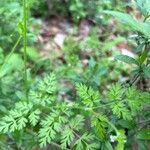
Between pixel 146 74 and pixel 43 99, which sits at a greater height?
pixel 146 74

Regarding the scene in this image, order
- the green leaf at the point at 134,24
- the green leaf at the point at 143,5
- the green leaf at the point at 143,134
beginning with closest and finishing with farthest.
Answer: the green leaf at the point at 134,24 → the green leaf at the point at 143,5 → the green leaf at the point at 143,134

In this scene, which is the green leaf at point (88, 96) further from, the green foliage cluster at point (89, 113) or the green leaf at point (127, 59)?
the green leaf at point (127, 59)

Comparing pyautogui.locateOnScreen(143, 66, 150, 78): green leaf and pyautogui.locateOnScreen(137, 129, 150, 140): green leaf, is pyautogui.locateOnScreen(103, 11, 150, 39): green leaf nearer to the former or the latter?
pyautogui.locateOnScreen(143, 66, 150, 78): green leaf

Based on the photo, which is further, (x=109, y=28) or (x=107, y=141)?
(x=109, y=28)

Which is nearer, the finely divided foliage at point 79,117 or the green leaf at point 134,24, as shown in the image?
the green leaf at point 134,24

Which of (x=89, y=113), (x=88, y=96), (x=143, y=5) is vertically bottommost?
(x=89, y=113)

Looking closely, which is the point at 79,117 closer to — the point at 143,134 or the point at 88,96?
the point at 88,96

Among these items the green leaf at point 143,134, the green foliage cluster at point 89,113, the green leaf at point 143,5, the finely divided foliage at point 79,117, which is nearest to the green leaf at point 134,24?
the green foliage cluster at point 89,113

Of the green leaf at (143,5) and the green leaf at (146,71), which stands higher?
the green leaf at (143,5)

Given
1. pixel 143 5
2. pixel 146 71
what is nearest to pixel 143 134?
pixel 146 71

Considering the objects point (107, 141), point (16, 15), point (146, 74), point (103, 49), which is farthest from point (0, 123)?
point (103, 49)

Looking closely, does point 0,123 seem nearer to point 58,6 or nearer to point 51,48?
point 51,48
